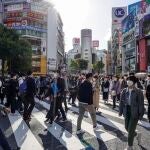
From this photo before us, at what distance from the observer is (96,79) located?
16625 mm

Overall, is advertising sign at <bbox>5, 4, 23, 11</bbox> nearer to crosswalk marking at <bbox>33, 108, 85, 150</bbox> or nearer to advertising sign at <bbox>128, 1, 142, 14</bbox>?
advertising sign at <bbox>128, 1, 142, 14</bbox>

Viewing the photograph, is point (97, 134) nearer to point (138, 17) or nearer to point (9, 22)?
point (138, 17)

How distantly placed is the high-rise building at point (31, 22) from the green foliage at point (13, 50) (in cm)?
2962

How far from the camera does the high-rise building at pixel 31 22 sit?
3605 inches

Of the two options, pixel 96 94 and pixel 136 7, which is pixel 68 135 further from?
pixel 136 7

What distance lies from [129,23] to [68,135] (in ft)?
252

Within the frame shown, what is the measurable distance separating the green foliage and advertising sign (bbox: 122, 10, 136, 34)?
27091 mm

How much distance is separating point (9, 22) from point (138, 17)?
3299 cm

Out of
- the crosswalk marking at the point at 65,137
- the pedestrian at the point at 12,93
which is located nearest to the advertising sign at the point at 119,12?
the pedestrian at the point at 12,93

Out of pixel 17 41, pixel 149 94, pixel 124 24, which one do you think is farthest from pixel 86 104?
pixel 124 24

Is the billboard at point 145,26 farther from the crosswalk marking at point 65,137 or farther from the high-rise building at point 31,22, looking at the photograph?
the crosswalk marking at point 65,137

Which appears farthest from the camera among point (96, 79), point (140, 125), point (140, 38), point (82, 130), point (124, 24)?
point (124, 24)

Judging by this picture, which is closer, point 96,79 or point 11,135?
point 11,135

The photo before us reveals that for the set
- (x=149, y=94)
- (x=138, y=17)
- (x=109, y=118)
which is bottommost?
(x=109, y=118)
